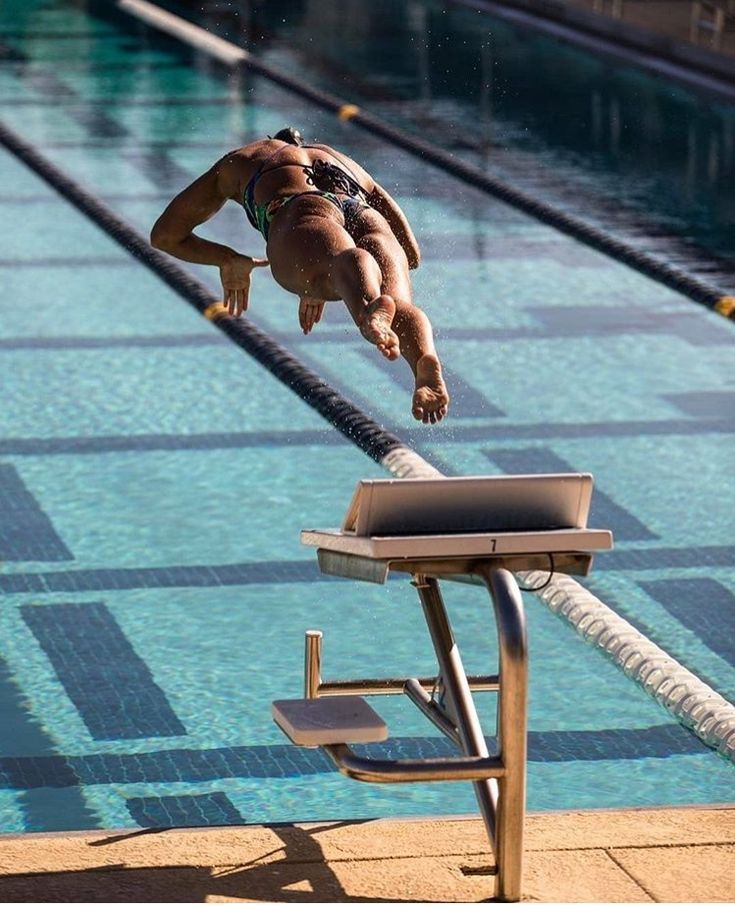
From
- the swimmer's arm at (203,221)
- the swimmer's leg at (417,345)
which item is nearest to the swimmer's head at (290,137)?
the swimmer's arm at (203,221)

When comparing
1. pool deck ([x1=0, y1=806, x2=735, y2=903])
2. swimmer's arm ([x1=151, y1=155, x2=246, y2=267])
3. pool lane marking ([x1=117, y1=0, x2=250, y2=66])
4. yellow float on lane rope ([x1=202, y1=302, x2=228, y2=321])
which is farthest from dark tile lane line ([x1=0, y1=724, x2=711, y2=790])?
pool lane marking ([x1=117, y1=0, x2=250, y2=66])

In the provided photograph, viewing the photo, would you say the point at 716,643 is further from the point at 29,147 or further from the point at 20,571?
the point at 29,147

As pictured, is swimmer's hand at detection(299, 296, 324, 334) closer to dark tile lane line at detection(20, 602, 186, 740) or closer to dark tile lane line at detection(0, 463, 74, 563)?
dark tile lane line at detection(20, 602, 186, 740)

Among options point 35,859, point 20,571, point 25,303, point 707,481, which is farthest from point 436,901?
point 25,303

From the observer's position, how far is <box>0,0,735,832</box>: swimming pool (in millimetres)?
4500

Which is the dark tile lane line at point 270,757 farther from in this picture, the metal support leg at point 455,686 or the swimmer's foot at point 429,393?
the metal support leg at point 455,686

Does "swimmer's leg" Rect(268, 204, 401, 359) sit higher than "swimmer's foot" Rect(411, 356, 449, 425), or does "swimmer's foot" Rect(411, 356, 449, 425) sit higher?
"swimmer's leg" Rect(268, 204, 401, 359)

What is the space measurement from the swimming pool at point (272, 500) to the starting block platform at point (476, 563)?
3.93 feet

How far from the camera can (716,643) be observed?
5.20 meters

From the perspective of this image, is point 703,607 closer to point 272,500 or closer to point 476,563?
point 272,500

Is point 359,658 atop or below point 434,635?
below

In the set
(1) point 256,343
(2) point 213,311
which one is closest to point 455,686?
(1) point 256,343

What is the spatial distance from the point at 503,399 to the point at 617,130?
4858 millimetres

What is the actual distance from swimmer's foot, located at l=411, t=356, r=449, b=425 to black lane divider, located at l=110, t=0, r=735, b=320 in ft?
10.6
